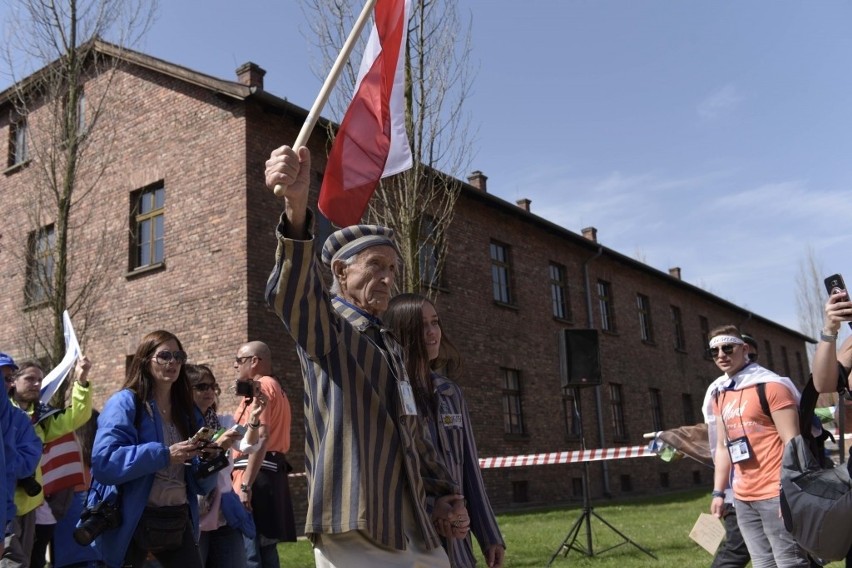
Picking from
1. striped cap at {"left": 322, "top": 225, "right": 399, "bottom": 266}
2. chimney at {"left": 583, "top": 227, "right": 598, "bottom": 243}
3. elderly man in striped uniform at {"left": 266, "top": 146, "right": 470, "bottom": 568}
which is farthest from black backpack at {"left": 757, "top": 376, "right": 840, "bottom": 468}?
chimney at {"left": 583, "top": 227, "right": 598, "bottom": 243}

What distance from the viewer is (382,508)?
2.29m

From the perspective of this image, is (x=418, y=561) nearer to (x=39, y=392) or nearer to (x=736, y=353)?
(x=736, y=353)

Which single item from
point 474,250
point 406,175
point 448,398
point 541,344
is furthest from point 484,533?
point 541,344

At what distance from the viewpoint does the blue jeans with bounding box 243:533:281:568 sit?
18.7 ft

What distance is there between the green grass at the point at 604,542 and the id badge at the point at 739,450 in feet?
10.3

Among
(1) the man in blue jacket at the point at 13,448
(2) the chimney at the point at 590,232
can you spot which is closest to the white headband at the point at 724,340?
(1) the man in blue jacket at the point at 13,448

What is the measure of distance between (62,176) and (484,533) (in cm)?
1250

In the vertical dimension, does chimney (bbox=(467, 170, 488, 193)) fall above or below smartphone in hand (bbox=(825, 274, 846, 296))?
above

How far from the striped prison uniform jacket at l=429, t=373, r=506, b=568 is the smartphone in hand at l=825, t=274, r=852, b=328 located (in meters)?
1.83

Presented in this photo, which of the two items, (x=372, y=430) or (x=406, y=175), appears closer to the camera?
(x=372, y=430)

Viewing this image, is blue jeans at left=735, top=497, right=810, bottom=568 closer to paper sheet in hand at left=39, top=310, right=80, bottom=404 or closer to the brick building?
the brick building

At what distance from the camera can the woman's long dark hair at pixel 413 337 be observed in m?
3.00

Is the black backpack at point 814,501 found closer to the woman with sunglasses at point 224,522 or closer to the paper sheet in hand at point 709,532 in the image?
the woman with sunglasses at point 224,522

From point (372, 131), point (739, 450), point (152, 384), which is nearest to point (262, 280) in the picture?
point (152, 384)
